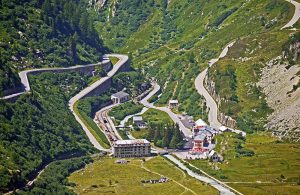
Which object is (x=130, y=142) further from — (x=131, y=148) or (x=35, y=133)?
(x=35, y=133)

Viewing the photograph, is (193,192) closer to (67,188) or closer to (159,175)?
(159,175)

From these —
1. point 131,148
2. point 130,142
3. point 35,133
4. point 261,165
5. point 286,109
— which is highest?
point 286,109

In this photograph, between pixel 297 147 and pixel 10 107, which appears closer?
pixel 10 107

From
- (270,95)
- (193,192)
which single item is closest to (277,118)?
(270,95)

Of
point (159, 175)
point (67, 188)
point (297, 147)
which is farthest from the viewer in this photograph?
point (297, 147)

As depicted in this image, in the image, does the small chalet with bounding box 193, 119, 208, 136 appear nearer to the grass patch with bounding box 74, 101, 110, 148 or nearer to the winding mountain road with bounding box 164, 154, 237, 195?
the winding mountain road with bounding box 164, 154, 237, 195

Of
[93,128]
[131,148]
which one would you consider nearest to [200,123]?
[93,128]

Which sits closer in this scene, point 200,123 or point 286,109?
point 200,123
